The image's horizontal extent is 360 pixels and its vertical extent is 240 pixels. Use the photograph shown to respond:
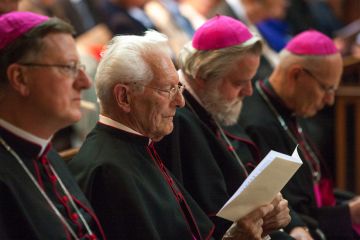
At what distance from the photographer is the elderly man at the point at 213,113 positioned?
2.90 metres

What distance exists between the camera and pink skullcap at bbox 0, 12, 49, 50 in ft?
7.04

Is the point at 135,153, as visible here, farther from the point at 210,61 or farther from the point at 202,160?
the point at 210,61

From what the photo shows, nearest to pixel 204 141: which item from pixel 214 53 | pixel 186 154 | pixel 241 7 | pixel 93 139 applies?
pixel 186 154

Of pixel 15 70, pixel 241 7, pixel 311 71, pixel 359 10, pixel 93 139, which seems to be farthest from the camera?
pixel 359 10

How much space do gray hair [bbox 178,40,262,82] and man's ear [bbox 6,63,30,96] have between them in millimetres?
1115

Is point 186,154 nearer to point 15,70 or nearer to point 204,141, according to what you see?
point 204,141

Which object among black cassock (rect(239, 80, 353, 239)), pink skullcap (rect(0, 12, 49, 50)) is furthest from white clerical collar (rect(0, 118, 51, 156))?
black cassock (rect(239, 80, 353, 239))

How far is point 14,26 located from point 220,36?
1231 millimetres

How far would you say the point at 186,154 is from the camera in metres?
2.93

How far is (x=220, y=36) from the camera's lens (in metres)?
3.13

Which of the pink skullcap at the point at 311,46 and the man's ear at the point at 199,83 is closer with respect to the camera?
the man's ear at the point at 199,83

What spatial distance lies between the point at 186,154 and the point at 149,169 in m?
0.45

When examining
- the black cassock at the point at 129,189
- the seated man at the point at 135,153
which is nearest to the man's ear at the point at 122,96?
the seated man at the point at 135,153

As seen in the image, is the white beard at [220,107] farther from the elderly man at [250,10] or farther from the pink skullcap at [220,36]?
the elderly man at [250,10]
